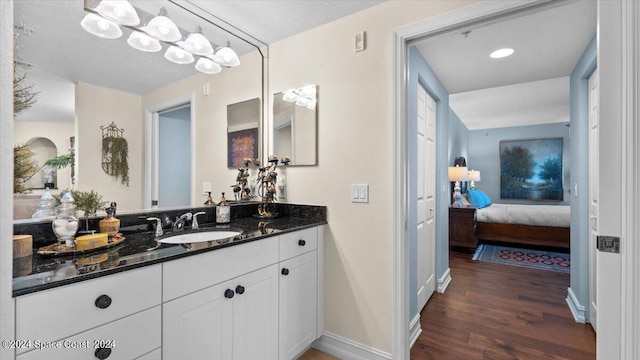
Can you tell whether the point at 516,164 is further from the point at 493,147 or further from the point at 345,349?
the point at 345,349

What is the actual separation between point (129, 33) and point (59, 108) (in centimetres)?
60

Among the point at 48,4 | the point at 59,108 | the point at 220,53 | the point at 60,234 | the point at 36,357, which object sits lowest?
the point at 36,357

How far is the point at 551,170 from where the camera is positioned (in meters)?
6.24

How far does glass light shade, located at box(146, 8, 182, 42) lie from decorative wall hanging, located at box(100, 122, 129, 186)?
0.63m

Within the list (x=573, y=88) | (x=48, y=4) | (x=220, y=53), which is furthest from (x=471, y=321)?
(x=48, y=4)

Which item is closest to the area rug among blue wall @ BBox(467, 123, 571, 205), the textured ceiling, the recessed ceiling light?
the textured ceiling

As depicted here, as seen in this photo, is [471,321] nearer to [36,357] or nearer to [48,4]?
[36,357]

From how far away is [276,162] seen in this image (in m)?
2.19

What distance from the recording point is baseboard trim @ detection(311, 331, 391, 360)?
1.74 metres

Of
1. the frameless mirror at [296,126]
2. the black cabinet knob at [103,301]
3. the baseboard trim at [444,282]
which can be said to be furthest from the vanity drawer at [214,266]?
the baseboard trim at [444,282]

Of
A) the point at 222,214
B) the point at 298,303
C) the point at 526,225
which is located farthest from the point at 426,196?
the point at 526,225

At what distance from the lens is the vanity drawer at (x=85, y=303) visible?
2.42 ft

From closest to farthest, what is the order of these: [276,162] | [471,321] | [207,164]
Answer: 1. [207,164]
2. [276,162]
3. [471,321]

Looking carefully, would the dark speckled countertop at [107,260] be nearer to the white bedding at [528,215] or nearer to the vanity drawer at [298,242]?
the vanity drawer at [298,242]
